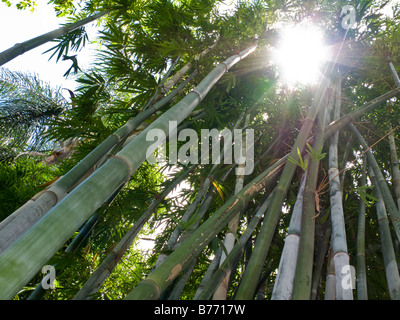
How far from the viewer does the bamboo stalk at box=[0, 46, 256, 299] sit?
64 centimetres

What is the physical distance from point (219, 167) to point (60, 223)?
188 cm

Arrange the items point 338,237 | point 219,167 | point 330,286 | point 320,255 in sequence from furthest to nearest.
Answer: point 219,167 < point 320,255 < point 330,286 < point 338,237

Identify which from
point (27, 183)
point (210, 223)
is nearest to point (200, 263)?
point (210, 223)

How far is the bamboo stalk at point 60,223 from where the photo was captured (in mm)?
639

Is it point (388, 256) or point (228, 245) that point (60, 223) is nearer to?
point (228, 245)

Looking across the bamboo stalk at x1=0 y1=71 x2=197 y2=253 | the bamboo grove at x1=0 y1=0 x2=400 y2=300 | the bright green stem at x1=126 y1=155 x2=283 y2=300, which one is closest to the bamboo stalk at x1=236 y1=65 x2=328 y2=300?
the bamboo grove at x1=0 y1=0 x2=400 y2=300

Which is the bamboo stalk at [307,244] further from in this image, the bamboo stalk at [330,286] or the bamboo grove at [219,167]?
the bamboo stalk at [330,286]

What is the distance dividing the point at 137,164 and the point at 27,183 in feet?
11.4

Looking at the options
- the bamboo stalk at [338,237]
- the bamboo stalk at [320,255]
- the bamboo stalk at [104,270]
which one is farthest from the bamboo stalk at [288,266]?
the bamboo stalk at [104,270]

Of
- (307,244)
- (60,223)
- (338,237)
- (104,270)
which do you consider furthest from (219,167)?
(60,223)

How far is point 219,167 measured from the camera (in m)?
2.55

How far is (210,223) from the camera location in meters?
1.16

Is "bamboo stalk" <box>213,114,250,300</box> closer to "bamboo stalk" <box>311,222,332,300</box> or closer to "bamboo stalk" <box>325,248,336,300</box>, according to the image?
"bamboo stalk" <box>325,248,336,300</box>

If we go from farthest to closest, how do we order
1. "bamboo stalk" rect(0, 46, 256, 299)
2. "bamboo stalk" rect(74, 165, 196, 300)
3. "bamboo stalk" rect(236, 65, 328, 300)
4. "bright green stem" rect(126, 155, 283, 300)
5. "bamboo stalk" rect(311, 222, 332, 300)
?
1. "bamboo stalk" rect(311, 222, 332, 300)
2. "bamboo stalk" rect(74, 165, 196, 300)
3. "bamboo stalk" rect(236, 65, 328, 300)
4. "bright green stem" rect(126, 155, 283, 300)
5. "bamboo stalk" rect(0, 46, 256, 299)
